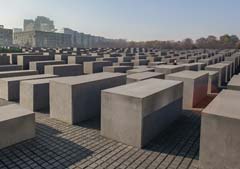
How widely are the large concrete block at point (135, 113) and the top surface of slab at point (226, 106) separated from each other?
1.61 m

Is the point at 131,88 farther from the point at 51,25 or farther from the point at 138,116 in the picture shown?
the point at 51,25

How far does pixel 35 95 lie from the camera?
9602 millimetres

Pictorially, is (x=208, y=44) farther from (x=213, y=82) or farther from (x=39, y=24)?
(x=39, y=24)

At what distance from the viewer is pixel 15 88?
11242 mm

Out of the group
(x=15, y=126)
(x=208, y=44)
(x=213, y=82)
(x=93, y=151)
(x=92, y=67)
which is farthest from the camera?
(x=208, y=44)

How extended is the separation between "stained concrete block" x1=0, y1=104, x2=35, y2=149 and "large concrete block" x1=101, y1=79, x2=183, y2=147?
2110 millimetres

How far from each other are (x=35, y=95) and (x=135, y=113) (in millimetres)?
5119

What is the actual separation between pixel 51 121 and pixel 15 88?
161 inches

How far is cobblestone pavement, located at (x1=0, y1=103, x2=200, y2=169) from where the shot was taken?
5336mm

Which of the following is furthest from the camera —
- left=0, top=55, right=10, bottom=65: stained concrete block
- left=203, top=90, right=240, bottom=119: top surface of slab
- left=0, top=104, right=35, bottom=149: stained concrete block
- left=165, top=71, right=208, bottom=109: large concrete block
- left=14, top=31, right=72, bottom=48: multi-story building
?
left=14, top=31, right=72, bottom=48: multi-story building

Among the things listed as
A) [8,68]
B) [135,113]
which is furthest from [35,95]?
[8,68]

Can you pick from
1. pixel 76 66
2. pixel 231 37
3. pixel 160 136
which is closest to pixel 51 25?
pixel 231 37

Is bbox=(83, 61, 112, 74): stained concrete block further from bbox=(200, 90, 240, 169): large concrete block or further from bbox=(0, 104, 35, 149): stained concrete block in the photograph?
bbox=(200, 90, 240, 169): large concrete block

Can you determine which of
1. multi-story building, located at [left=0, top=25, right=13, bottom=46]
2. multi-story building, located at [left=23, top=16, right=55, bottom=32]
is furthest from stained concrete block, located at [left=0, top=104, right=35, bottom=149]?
multi-story building, located at [left=23, top=16, right=55, bottom=32]
